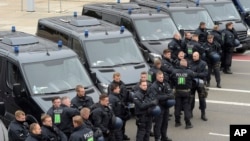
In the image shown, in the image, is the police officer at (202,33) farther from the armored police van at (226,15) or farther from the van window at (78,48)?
the van window at (78,48)

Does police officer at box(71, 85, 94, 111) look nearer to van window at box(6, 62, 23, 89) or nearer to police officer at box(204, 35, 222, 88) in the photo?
van window at box(6, 62, 23, 89)

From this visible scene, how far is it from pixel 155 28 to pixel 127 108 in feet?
16.9

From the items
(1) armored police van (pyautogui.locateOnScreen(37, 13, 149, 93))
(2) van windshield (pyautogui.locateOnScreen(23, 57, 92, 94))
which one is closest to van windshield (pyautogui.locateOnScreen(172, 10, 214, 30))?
(1) armored police van (pyautogui.locateOnScreen(37, 13, 149, 93))

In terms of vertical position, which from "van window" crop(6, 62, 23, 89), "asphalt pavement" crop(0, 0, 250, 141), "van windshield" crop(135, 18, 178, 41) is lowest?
"asphalt pavement" crop(0, 0, 250, 141)

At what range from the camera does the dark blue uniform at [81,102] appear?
Answer: 9.75 meters

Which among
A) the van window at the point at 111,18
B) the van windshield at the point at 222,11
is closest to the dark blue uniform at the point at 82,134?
the van window at the point at 111,18

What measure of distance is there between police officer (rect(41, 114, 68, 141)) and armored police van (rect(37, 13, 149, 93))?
339 centimetres

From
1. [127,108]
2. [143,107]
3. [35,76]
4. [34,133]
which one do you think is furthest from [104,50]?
[34,133]

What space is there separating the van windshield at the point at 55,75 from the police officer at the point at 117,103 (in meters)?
0.89

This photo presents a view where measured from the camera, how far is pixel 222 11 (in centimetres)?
1898

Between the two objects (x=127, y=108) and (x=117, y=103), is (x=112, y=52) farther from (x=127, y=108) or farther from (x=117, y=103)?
(x=117, y=103)

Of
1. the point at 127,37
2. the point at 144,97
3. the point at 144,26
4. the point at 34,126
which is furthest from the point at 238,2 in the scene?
the point at 34,126

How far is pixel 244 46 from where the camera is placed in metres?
19.2

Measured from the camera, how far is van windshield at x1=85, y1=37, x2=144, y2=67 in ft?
41.4
